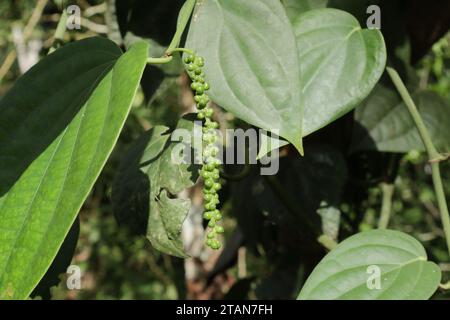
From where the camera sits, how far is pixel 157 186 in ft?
2.37

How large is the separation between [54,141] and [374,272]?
292 millimetres

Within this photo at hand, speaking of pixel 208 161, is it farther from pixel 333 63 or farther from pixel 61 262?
pixel 61 262

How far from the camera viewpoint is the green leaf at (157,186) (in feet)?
2.30

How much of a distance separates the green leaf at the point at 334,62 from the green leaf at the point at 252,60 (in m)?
0.05

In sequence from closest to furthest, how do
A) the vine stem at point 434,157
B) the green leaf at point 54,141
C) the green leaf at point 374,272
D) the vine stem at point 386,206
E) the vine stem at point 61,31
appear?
the green leaf at point 54,141 < the green leaf at point 374,272 < the vine stem at point 434,157 < the vine stem at point 61,31 < the vine stem at point 386,206

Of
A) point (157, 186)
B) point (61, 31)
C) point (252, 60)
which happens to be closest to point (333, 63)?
point (252, 60)

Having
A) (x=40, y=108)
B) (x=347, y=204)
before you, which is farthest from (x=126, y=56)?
(x=347, y=204)

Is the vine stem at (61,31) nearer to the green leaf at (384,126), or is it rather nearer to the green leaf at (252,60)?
the green leaf at (252,60)

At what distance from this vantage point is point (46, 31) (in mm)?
2291

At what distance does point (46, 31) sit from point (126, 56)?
1890mm

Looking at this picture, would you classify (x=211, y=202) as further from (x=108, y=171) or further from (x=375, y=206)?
(x=108, y=171)

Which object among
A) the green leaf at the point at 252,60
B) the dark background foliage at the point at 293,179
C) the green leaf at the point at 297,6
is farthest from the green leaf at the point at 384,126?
the green leaf at the point at 252,60

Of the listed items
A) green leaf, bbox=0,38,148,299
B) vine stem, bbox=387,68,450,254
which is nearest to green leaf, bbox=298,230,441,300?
vine stem, bbox=387,68,450,254

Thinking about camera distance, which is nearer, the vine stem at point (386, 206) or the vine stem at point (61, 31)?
the vine stem at point (61, 31)
